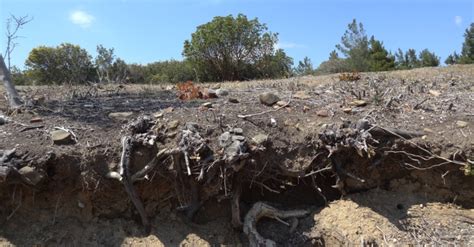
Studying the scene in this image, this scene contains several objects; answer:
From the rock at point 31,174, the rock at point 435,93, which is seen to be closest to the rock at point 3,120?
the rock at point 31,174

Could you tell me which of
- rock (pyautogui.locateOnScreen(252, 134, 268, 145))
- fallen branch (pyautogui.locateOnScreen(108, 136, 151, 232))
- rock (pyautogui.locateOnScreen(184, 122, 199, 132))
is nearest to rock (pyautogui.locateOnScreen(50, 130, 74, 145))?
fallen branch (pyautogui.locateOnScreen(108, 136, 151, 232))

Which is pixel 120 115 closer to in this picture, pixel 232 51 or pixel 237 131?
pixel 237 131

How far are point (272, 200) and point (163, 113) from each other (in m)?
1.15

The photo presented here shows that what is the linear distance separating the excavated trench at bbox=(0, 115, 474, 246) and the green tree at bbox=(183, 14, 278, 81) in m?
4.94

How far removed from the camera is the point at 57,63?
10047 mm

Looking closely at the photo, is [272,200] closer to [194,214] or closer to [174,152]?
[194,214]

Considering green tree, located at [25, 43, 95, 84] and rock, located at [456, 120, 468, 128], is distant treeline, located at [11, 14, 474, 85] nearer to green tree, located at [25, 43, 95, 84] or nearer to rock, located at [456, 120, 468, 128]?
green tree, located at [25, 43, 95, 84]

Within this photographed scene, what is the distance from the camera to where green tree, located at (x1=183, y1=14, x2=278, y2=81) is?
8258 millimetres

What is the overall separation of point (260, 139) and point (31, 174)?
5.52 feet

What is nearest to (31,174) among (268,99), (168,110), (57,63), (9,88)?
(168,110)

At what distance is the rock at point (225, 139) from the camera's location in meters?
3.40

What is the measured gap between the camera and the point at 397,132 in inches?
143

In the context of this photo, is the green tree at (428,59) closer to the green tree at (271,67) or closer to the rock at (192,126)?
the green tree at (271,67)

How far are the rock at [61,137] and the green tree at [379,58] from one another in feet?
26.9
